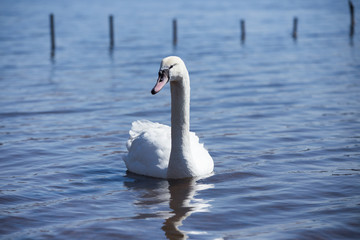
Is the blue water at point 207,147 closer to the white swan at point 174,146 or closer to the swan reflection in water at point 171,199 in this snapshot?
the swan reflection in water at point 171,199

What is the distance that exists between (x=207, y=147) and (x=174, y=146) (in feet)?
8.19

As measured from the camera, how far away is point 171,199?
7184 mm

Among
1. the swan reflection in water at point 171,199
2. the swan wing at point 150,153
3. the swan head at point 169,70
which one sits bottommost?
the swan reflection in water at point 171,199

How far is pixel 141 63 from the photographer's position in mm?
24719

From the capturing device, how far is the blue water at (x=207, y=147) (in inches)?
248

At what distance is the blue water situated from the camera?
6.30 m

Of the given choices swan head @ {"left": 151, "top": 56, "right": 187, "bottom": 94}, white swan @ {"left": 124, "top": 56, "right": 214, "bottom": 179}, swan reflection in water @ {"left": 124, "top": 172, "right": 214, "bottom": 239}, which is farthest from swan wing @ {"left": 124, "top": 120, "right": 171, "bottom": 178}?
swan head @ {"left": 151, "top": 56, "right": 187, "bottom": 94}

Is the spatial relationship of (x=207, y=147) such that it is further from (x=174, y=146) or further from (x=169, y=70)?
(x=169, y=70)

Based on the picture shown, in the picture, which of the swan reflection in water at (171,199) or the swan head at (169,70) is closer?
the swan reflection in water at (171,199)

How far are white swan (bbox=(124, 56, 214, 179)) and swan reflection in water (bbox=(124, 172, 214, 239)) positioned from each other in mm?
124

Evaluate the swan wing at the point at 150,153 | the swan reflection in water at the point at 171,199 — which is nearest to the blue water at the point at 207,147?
the swan reflection in water at the point at 171,199

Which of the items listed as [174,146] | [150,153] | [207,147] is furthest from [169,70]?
[207,147]

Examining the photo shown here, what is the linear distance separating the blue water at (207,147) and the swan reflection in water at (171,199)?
0.02 meters

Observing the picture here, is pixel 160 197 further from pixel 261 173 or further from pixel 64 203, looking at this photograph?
pixel 261 173
